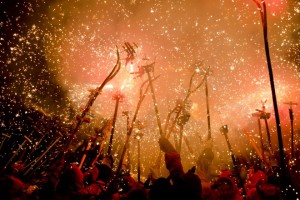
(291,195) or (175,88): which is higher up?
(175,88)

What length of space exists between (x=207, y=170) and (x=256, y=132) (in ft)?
45.3

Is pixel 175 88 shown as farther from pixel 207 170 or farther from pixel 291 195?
pixel 291 195

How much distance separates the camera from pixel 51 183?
274cm

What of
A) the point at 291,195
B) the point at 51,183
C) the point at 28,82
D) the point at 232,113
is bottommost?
the point at 291,195

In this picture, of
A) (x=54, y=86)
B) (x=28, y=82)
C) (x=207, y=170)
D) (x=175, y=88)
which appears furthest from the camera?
(x=175, y=88)

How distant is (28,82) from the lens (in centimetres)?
1136

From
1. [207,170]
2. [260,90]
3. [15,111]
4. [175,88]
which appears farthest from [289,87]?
[15,111]

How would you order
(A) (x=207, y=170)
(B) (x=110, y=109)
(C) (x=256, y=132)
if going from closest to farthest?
(A) (x=207, y=170)
(B) (x=110, y=109)
(C) (x=256, y=132)

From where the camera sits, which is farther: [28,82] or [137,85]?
[137,85]

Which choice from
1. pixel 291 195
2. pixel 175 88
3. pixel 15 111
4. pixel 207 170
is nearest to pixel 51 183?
pixel 291 195

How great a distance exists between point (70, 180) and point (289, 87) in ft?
64.3

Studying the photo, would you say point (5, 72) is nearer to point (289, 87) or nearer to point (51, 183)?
point (51, 183)

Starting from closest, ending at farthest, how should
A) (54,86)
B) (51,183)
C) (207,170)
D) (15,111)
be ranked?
(51,183)
(207,170)
(15,111)
(54,86)

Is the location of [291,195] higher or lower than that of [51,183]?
lower
